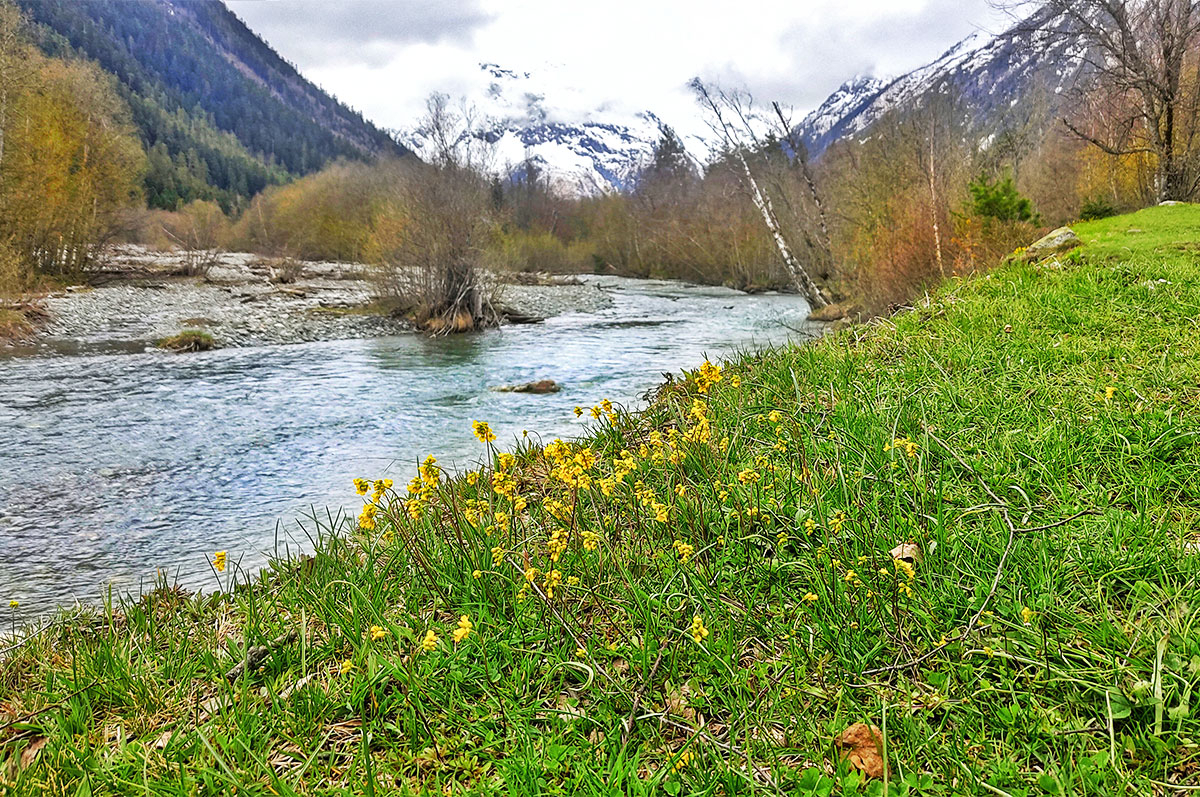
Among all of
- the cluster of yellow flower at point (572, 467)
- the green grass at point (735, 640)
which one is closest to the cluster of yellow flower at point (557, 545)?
the green grass at point (735, 640)

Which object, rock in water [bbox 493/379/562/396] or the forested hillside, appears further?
the forested hillside

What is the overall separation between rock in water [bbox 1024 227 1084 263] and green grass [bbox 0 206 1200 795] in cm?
501

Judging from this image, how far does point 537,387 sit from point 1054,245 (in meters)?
7.06

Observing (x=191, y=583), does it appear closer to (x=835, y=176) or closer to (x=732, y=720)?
(x=732, y=720)

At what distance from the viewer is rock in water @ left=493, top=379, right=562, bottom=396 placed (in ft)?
33.6

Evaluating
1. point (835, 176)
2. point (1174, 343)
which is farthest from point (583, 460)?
point (835, 176)

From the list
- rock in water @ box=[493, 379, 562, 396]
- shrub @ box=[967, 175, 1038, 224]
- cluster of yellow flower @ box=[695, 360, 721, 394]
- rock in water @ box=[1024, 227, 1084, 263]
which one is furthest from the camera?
shrub @ box=[967, 175, 1038, 224]

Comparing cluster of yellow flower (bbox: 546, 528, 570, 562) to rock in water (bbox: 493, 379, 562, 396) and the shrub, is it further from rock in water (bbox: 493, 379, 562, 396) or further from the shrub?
the shrub

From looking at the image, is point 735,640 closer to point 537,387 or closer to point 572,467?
point 572,467

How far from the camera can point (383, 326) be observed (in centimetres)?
1950

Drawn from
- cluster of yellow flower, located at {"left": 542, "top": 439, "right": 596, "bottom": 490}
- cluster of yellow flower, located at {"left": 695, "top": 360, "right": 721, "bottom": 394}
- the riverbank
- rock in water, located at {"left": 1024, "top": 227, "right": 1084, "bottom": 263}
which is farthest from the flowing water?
rock in water, located at {"left": 1024, "top": 227, "right": 1084, "bottom": 263}

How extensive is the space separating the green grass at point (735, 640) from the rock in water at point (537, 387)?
21.9ft

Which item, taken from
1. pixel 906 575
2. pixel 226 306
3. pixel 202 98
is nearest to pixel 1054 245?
pixel 906 575

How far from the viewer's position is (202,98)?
13450cm
